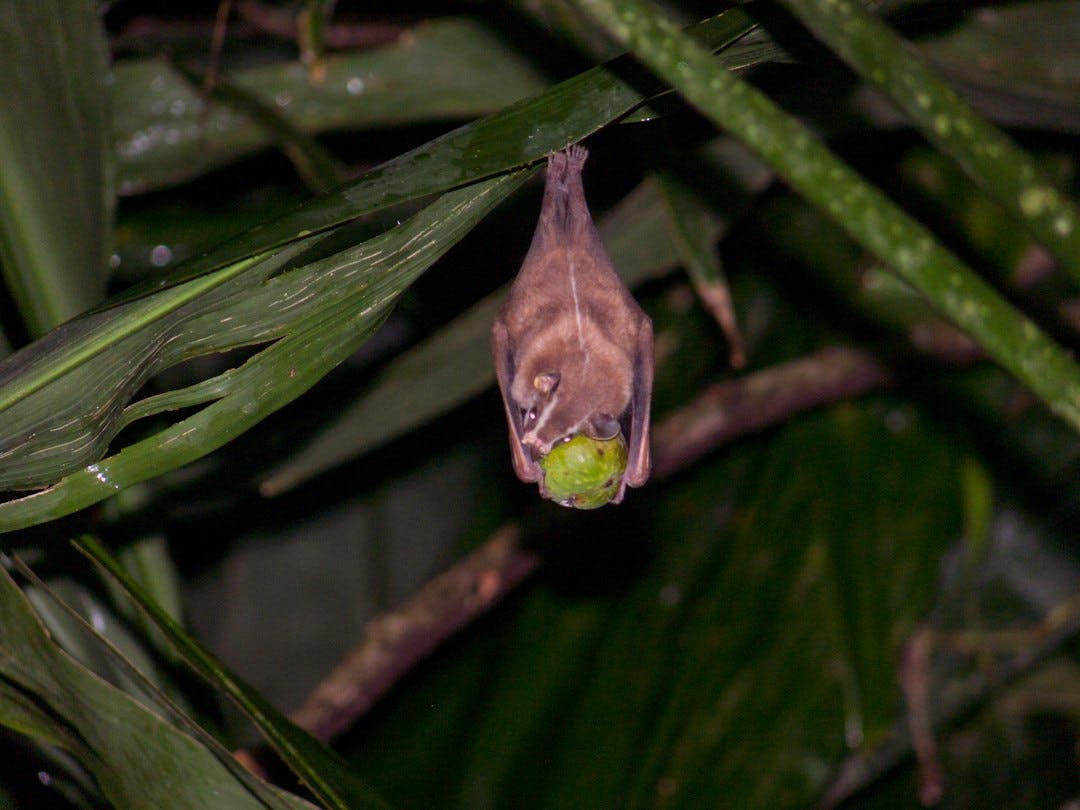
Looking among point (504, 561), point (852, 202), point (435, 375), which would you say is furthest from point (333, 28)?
point (852, 202)

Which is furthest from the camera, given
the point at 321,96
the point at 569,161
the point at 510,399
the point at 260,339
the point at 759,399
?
the point at 759,399

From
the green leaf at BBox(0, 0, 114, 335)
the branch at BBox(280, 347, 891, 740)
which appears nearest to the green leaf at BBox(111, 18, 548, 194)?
the green leaf at BBox(0, 0, 114, 335)

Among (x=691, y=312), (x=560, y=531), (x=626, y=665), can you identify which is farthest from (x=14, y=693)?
(x=691, y=312)

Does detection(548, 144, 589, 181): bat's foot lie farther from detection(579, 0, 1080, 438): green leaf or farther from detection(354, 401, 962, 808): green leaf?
detection(354, 401, 962, 808): green leaf

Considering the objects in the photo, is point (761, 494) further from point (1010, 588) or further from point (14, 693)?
point (14, 693)

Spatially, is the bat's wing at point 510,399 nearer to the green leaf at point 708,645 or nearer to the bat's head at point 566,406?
the bat's head at point 566,406

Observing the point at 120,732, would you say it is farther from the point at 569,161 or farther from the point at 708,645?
the point at 708,645

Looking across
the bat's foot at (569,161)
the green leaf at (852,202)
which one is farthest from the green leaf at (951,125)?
the bat's foot at (569,161)
